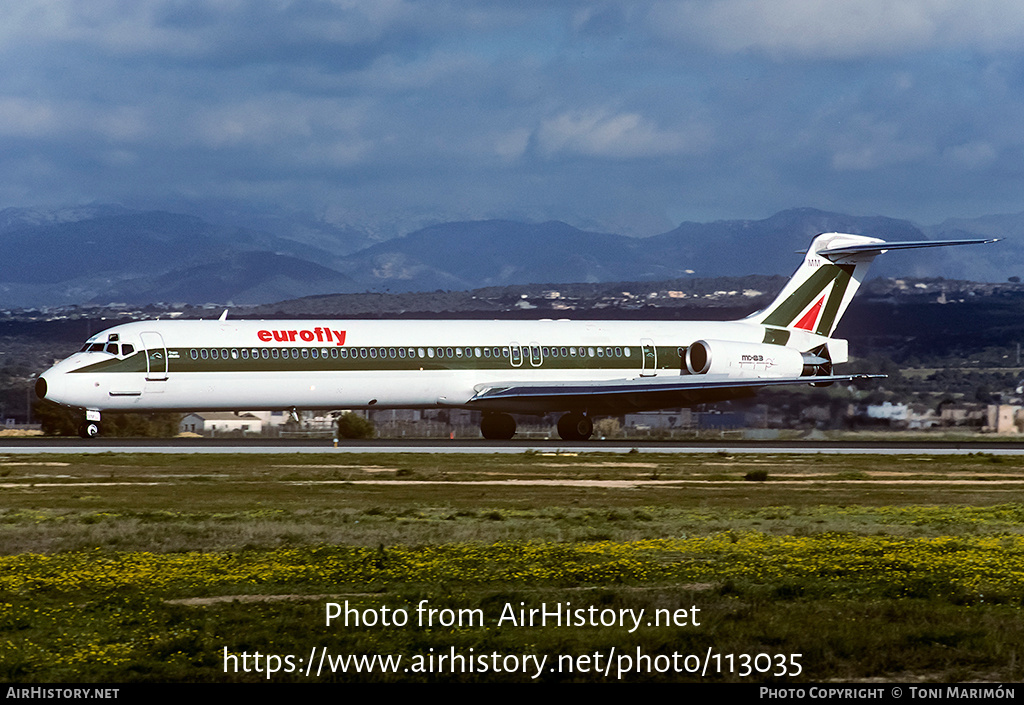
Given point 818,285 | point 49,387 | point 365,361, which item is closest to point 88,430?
point 49,387

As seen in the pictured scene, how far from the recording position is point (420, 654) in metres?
13.5

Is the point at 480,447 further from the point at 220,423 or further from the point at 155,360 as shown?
the point at 220,423

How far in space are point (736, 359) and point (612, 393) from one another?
576cm

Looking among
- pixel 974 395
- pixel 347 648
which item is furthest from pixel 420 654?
pixel 974 395

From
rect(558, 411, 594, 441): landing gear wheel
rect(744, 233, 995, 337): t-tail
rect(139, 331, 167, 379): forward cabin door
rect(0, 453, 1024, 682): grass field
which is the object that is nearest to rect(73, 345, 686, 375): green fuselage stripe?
rect(139, 331, 167, 379): forward cabin door

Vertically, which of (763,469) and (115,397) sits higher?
(115,397)

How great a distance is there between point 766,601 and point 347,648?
528cm

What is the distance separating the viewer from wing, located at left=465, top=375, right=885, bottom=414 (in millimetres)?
50312

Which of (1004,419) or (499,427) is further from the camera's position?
(1004,419)

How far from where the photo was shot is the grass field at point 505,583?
13.3 metres

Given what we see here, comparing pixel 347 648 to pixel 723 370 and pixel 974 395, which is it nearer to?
pixel 723 370

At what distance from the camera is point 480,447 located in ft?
155

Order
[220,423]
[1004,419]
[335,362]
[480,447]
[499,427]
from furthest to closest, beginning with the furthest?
[220,423] → [1004,419] → [499,427] → [335,362] → [480,447]

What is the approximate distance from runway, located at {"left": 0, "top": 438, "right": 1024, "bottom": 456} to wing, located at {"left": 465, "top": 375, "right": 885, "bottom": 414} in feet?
4.47
